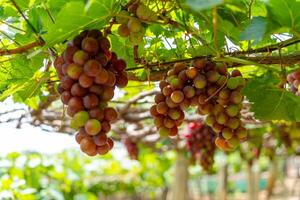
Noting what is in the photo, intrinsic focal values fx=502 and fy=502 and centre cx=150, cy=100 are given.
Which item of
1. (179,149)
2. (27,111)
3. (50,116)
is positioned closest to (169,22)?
(27,111)

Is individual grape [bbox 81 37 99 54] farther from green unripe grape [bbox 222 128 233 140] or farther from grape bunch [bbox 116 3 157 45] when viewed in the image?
green unripe grape [bbox 222 128 233 140]

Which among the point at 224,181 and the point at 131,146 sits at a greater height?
the point at 131,146

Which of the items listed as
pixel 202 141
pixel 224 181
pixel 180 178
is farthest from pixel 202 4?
pixel 224 181

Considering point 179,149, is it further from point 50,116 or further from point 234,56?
point 234,56

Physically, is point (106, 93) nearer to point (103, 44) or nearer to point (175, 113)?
point (103, 44)

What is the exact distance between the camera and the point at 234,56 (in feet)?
3.78

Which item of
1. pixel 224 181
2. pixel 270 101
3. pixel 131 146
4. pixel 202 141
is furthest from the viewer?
pixel 224 181

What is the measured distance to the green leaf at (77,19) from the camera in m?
0.88

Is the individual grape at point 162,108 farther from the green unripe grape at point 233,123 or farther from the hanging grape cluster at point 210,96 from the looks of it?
the green unripe grape at point 233,123

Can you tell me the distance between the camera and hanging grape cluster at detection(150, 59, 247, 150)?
1.09m

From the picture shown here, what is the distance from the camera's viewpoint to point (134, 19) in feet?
3.09

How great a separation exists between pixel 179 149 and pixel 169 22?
2970 millimetres

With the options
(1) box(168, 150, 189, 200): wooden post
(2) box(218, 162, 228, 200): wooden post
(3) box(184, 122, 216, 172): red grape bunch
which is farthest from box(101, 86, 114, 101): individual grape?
(2) box(218, 162, 228, 200): wooden post

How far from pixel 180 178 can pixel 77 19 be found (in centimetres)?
324
